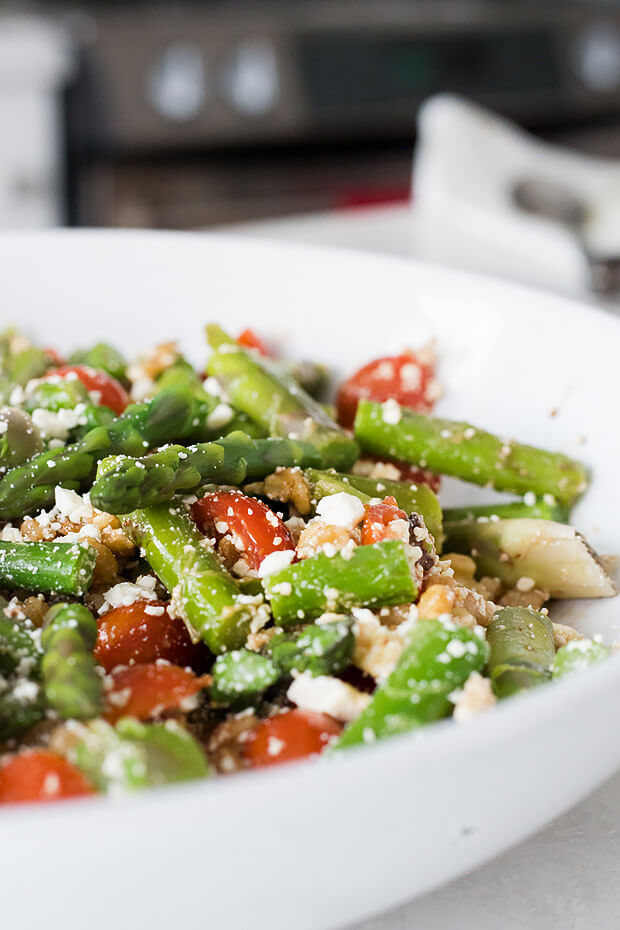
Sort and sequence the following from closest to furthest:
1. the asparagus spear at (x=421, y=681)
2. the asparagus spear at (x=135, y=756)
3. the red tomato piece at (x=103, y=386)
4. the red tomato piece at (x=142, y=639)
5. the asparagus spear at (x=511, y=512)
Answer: the asparagus spear at (x=135, y=756) < the asparagus spear at (x=421, y=681) < the red tomato piece at (x=142, y=639) < the asparagus spear at (x=511, y=512) < the red tomato piece at (x=103, y=386)

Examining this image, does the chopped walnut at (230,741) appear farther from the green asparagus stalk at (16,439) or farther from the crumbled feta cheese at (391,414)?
the crumbled feta cheese at (391,414)

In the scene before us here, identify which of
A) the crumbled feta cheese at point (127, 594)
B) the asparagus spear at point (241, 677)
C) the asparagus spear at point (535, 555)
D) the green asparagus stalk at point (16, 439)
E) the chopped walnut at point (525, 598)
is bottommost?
the chopped walnut at point (525, 598)

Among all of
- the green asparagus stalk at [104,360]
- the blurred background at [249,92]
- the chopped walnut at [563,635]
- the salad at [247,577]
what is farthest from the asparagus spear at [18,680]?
the blurred background at [249,92]

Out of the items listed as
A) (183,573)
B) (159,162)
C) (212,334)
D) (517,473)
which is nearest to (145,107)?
(159,162)

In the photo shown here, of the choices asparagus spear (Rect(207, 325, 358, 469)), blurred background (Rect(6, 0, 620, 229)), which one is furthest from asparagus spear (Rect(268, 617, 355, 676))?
blurred background (Rect(6, 0, 620, 229))

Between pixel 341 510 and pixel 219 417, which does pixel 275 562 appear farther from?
pixel 219 417

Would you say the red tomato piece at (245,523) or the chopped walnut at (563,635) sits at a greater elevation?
the red tomato piece at (245,523)
